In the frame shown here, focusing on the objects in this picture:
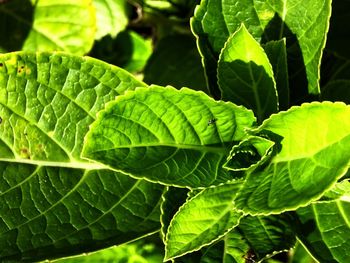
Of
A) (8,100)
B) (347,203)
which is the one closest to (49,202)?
(8,100)

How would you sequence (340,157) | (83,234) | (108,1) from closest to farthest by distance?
(340,157) → (83,234) → (108,1)

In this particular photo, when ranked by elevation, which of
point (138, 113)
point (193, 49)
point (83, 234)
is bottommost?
point (83, 234)

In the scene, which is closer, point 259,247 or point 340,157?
point 340,157

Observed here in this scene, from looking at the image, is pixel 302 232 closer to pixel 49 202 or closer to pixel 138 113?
pixel 138 113

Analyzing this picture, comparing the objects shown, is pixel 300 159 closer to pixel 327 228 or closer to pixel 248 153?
pixel 248 153

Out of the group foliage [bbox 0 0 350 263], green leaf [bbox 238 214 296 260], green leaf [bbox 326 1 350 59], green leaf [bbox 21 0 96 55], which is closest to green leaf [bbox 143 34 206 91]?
green leaf [bbox 21 0 96 55]

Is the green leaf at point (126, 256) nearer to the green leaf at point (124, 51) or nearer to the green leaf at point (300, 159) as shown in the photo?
the green leaf at point (124, 51)

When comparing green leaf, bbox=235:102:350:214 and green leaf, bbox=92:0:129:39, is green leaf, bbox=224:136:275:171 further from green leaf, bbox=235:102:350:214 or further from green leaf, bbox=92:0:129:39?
green leaf, bbox=92:0:129:39
